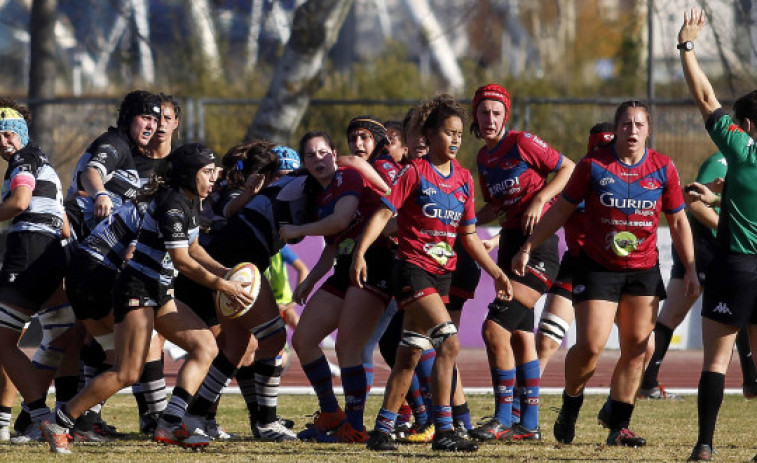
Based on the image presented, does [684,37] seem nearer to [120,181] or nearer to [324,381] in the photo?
[324,381]

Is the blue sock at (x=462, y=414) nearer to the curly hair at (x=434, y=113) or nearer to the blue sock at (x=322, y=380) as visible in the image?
the blue sock at (x=322, y=380)

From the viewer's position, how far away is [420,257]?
741 centimetres

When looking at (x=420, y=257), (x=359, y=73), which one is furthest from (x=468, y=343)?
(x=359, y=73)

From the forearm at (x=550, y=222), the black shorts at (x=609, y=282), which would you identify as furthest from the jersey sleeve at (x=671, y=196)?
the forearm at (x=550, y=222)

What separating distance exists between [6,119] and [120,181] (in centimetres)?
90

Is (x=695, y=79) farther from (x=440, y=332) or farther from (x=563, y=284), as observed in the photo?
(x=563, y=284)

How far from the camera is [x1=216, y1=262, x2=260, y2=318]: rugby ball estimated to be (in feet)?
24.2

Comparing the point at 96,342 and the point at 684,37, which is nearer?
the point at 684,37

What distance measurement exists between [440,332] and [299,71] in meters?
9.64

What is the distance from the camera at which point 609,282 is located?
7.45 m

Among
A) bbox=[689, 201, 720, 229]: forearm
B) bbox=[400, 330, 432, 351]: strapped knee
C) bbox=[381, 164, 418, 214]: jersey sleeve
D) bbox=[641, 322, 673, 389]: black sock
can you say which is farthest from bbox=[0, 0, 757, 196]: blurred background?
bbox=[400, 330, 432, 351]: strapped knee

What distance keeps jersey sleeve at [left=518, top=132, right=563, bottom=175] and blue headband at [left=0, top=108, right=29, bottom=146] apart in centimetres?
314

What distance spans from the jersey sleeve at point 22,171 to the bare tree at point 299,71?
8422mm

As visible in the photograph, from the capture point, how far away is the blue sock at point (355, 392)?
7891 mm
